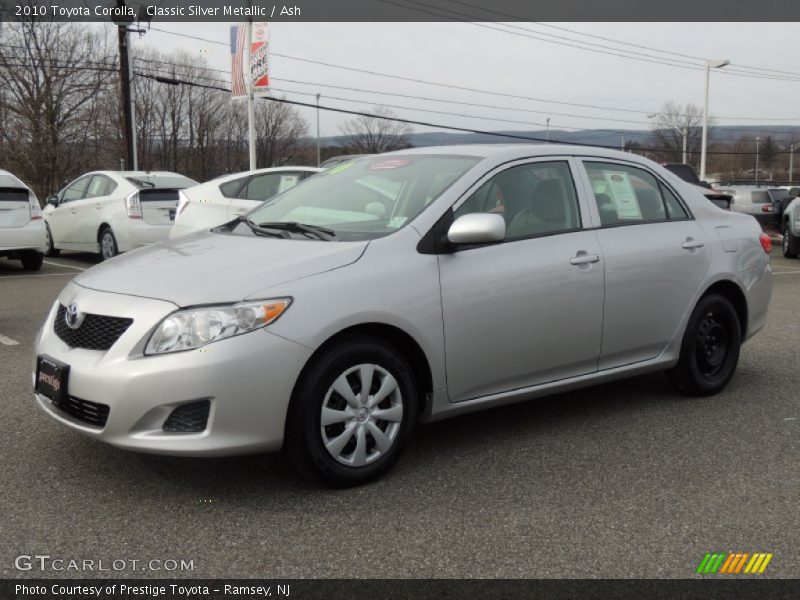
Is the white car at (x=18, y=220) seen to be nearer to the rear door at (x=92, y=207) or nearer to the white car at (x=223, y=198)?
the rear door at (x=92, y=207)

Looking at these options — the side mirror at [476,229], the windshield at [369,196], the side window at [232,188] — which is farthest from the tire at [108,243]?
the side mirror at [476,229]

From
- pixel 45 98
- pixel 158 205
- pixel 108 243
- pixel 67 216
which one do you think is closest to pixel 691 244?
pixel 158 205

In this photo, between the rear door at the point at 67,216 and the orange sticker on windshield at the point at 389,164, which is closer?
the orange sticker on windshield at the point at 389,164

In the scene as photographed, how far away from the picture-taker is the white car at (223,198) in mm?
10047

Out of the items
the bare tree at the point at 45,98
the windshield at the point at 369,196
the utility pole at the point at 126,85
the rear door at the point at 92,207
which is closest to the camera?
the windshield at the point at 369,196

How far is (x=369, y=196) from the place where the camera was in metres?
4.47

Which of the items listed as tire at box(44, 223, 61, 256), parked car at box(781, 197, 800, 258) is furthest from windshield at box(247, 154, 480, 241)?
parked car at box(781, 197, 800, 258)

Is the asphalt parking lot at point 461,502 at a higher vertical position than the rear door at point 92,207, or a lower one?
lower

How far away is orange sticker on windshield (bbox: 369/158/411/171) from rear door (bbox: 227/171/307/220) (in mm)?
5429

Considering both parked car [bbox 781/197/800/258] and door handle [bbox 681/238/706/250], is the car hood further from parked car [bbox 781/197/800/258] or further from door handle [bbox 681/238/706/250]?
Answer: parked car [bbox 781/197/800/258]

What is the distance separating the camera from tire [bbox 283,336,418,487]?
3.50m

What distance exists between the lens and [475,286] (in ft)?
13.2

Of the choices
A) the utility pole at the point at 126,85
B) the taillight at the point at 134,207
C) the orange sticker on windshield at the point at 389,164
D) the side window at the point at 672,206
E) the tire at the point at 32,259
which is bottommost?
the tire at the point at 32,259

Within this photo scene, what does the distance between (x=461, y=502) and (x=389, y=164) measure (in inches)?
80.3
